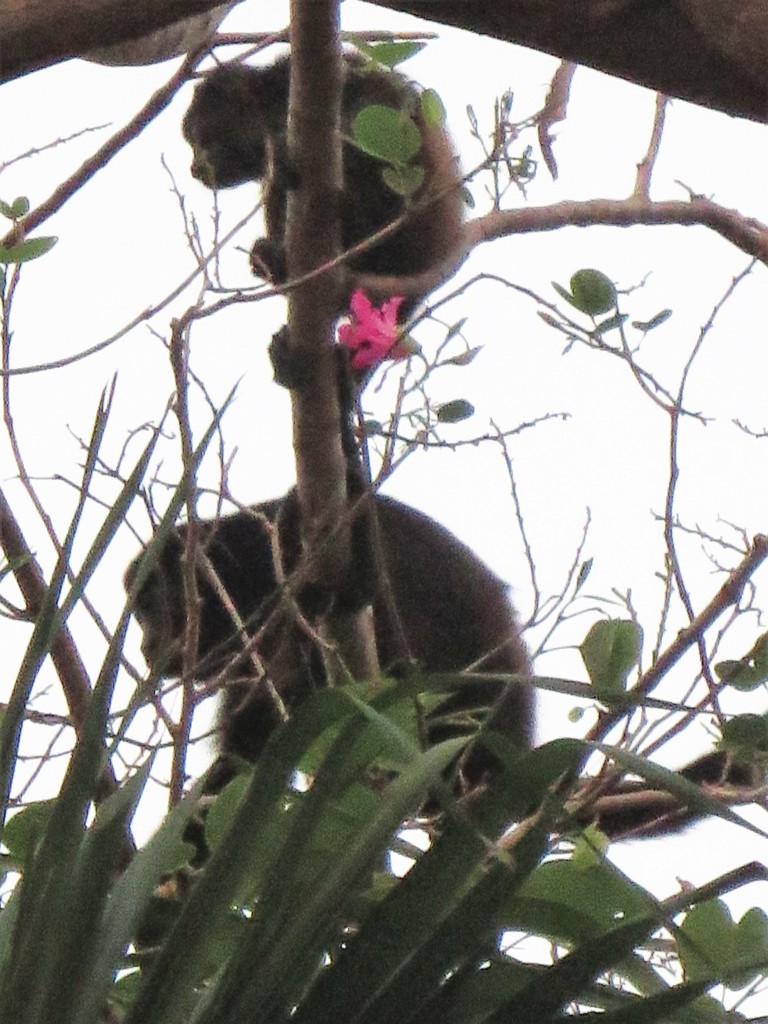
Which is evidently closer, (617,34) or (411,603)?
(617,34)

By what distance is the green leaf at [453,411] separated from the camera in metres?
1.31

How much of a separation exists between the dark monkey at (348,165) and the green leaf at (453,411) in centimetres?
17

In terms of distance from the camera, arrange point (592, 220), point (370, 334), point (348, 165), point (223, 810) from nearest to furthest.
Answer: point (223, 810) → point (370, 334) → point (592, 220) → point (348, 165)

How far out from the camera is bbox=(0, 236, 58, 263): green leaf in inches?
43.2

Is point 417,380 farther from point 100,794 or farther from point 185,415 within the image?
point 100,794

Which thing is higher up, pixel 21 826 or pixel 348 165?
pixel 348 165

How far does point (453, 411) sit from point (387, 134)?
0.83ft

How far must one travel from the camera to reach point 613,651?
1006 mm

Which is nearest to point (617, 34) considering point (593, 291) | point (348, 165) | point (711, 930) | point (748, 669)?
point (593, 291)

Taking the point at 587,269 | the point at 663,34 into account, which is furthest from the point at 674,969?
the point at 663,34

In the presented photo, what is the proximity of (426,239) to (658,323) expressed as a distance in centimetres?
113

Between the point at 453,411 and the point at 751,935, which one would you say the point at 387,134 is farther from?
the point at 751,935

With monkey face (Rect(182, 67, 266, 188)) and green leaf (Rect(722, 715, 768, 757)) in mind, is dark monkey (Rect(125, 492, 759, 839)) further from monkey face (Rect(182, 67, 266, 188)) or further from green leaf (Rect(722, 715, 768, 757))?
green leaf (Rect(722, 715, 768, 757))

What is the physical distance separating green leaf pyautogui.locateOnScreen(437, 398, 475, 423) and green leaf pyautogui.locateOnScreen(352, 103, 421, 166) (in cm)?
22
